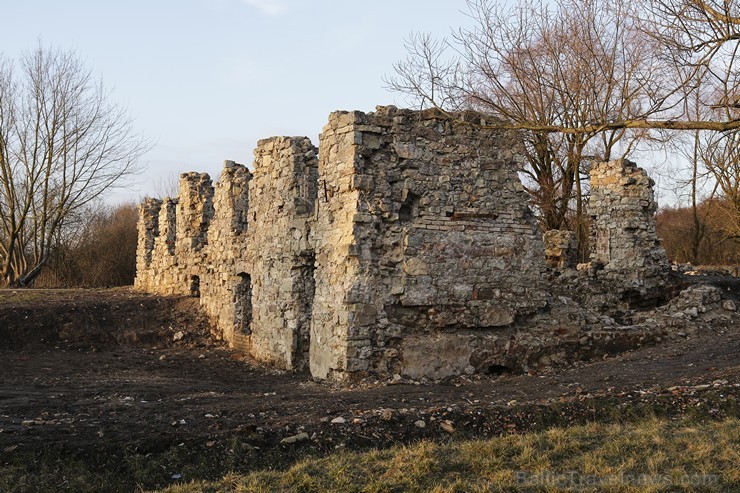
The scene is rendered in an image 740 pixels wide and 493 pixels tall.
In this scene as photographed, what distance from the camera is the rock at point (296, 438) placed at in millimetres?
6258

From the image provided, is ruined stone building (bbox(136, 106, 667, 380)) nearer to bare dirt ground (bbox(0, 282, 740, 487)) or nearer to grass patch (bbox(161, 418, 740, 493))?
bare dirt ground (bbox(0, 282, 740, 487))

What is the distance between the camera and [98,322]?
47.4ft

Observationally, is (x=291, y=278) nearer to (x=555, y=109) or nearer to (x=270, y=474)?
(x=270, y=474)

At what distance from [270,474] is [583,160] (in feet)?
57.2

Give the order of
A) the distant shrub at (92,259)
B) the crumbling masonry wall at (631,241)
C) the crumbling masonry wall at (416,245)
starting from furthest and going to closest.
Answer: the distant shrub at (92,259) → the crumbling masonry wall at (631,241) → the crumbling masonry wall at (416,245)

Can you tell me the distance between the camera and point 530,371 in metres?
9.76

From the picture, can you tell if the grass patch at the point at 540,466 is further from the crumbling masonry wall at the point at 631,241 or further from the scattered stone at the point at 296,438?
the crumbling masonry wall at the point at 631,241

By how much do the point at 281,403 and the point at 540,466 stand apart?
340 cm

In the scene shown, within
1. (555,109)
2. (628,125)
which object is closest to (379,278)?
(628,125)

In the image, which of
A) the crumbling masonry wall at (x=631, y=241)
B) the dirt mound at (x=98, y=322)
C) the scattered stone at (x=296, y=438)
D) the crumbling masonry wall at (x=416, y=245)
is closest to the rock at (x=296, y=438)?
the scattered stone at (x=296, y=438)

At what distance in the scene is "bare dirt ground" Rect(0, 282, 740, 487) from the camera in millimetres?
6191

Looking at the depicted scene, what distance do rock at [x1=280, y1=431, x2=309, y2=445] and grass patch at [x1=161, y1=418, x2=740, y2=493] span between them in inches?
21.1

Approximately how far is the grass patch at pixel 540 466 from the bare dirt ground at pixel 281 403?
0.57 m

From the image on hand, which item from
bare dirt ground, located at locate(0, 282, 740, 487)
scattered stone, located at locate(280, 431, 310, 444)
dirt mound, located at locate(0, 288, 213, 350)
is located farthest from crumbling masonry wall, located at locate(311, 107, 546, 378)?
dirt mound, located at locate(0, 288, 213, 350)
